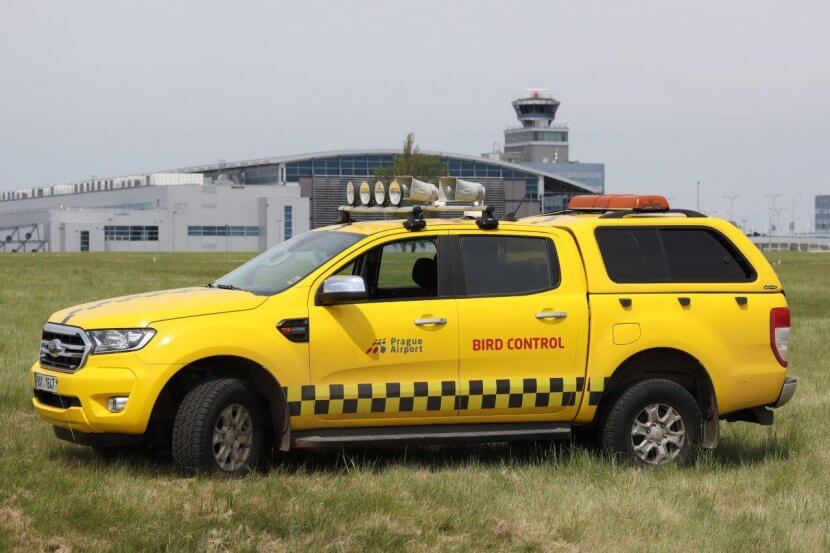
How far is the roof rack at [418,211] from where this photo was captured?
9.44m

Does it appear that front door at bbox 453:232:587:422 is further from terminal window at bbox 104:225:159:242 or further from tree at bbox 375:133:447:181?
terminal window at bbox 104:225:159:242

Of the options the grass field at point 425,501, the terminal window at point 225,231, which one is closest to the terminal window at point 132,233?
the terminal window at point 225,231

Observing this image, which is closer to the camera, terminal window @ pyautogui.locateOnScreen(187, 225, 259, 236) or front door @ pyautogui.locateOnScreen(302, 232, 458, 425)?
front door @ pyautogui.locateOnScreen(302, 232, 458, 425)

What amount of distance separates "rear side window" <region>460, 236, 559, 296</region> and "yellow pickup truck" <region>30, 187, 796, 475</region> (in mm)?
13

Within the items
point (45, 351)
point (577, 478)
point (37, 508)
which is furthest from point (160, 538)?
point (577, 478)

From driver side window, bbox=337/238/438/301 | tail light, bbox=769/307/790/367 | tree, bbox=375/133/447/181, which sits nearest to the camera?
driver side window, bbox=337/238/438/301

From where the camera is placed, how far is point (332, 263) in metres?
9.15

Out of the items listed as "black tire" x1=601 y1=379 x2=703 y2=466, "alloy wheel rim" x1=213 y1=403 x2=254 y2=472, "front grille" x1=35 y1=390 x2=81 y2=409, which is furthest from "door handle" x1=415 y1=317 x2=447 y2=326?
"front grille" x1=35 y1=390 x2=81 y2=409

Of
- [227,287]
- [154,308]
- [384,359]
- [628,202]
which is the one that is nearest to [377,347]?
[384,359]

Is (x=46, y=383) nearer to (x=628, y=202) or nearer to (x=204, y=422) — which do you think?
(x=204, y=422)

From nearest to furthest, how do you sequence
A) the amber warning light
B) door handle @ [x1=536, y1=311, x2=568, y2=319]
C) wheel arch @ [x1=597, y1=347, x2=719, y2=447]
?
door handle @ [x1=536, y1=311, x2=568, y2=319]
wheel arch @ [x1=597, y1=347, x2=719, y2=447]
the amber warning light

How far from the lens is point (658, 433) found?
31.7ft

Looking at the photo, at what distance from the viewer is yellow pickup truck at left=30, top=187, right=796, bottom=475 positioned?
8625mm

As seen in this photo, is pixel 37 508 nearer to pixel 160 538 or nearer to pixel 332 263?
pixel 160 538
